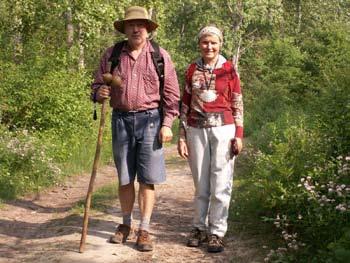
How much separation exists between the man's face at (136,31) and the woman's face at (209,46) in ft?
1.87

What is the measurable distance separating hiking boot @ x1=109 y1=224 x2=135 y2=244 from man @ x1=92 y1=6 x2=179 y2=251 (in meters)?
0.25

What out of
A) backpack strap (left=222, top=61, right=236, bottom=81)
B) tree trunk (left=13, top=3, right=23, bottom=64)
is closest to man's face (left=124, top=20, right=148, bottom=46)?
backpack strap (left=222, top=61, right=236, bottom=81)

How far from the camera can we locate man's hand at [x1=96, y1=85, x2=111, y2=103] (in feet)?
17.6

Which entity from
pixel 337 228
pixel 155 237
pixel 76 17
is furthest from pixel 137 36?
pixel 76 17

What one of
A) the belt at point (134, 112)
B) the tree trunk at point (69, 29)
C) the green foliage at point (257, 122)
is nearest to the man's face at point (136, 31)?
the belt at point (134, 112)

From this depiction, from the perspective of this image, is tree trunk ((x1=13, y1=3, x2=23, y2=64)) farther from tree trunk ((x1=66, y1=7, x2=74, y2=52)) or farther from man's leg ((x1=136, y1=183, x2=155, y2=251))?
man's leg ((x1=136, y1=183, x2=155, y2=251))

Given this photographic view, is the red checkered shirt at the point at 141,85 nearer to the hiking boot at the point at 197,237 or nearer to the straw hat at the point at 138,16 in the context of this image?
the straw hat at the point at 138,16

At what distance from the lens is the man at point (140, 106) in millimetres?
5375

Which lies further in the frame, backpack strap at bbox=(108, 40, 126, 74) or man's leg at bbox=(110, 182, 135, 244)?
man's leg at bbox=(110, 182, 135, 244)

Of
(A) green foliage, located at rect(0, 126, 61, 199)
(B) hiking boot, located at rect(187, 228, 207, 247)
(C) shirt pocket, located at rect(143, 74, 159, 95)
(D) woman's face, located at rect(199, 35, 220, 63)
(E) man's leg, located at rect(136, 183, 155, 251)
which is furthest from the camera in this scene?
(A) green foliage, located at rect(0, 126, 61, 199)

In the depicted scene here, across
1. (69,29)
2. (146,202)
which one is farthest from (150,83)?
(69,29)

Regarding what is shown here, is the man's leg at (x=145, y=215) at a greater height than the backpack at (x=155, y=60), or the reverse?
the backpack at (x=155, y=60)

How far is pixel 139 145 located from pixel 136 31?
44.0 inches

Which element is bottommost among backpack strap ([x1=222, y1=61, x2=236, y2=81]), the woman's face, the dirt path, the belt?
the dirt path
